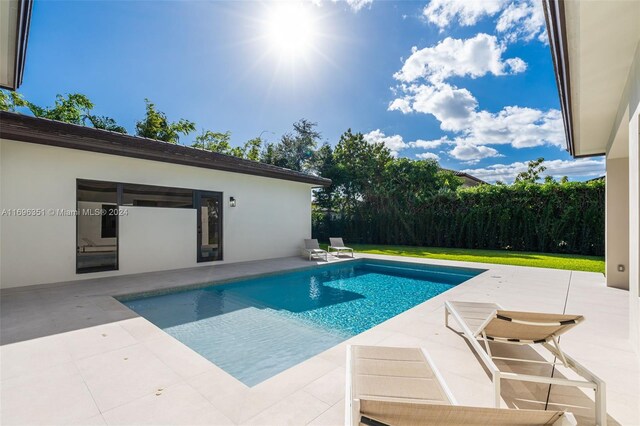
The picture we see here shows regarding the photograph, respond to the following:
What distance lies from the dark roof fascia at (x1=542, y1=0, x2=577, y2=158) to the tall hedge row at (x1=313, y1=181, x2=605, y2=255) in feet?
35.4

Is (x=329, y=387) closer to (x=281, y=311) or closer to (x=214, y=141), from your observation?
(x=281, y=311)

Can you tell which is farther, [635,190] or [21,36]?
[21,36]

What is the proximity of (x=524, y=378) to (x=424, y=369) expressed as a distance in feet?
2.48

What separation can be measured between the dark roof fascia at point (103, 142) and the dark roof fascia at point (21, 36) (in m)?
0.92

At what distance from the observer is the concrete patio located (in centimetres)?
240

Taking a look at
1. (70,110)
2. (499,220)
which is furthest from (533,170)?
(70,110)

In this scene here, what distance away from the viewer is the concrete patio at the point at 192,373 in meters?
2.40

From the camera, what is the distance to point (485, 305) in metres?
4.43

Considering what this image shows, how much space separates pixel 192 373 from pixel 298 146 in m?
24.0

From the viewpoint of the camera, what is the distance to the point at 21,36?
460 centimetres

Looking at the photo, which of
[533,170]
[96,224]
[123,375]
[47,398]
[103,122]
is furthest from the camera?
[533,170]

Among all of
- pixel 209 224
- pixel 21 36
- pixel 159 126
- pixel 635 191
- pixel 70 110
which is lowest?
pixel 209 224

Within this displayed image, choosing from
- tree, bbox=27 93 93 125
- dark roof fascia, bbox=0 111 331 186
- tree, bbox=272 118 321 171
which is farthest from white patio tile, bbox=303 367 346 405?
tree, bbox=27 93 93 125

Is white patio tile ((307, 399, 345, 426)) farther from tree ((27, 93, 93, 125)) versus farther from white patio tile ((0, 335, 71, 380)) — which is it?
tree ((27, 93, 93, 125))
